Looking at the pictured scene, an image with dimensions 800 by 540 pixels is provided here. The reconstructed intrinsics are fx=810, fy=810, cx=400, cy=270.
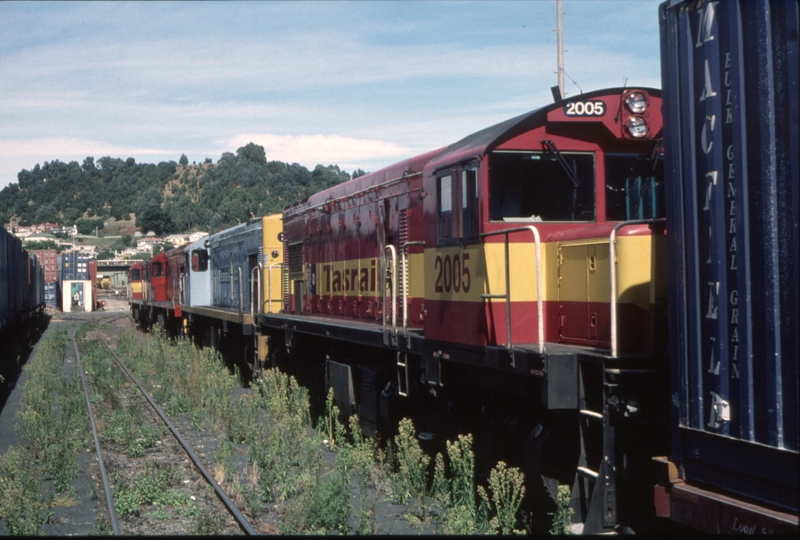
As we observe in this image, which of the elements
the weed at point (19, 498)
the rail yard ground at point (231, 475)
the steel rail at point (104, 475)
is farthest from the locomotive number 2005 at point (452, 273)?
the weed at point (19, 498)

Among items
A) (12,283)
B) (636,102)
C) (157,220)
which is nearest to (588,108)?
(636,102)

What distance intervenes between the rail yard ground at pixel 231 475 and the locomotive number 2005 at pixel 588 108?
3039 millimetres

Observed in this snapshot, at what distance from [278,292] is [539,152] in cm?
1054

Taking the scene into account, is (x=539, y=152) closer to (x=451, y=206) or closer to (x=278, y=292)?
(x=451, y=206)

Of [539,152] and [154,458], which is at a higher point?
[539,152]

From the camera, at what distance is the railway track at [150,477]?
779 cm

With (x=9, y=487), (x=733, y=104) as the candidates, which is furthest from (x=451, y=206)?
(x=9, y=487)

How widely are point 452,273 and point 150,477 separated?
4.24m

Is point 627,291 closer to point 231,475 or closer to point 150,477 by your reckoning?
point 231,475

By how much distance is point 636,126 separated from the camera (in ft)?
22.6

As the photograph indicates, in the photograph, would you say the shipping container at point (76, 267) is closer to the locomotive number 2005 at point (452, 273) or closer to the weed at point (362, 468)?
the weed at point (362, 468)

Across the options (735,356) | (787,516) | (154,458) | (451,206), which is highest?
(451,206)

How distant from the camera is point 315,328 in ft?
38.8

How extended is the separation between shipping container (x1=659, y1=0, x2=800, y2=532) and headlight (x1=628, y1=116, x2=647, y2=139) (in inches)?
66.4
